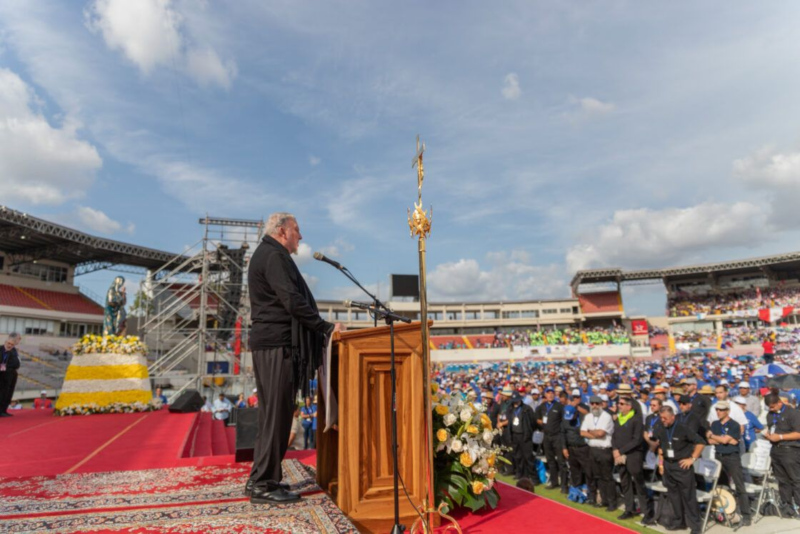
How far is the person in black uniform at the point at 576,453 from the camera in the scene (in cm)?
715

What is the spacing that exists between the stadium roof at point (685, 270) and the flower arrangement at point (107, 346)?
139ft

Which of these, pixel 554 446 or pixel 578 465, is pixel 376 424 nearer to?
pixel 578 465

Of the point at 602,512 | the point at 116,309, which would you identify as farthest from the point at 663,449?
the point at 116,309

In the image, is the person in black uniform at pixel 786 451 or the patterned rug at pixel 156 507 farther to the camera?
the person in black uniform at pixel 786 451

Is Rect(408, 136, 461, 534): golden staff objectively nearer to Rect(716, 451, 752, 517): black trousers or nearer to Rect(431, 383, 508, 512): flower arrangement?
Rect(431, 383, 508, 512): flower arrangement

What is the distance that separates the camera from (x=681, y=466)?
5793 millimetres

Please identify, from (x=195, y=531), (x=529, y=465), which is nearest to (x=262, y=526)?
(x=195, y=531)

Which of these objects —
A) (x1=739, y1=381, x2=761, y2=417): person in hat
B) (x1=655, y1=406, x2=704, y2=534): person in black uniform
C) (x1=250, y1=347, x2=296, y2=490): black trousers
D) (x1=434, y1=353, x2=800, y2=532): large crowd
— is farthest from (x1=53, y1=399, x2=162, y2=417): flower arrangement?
(x1=739, y1=381, x2=761, y2=417): person in hat

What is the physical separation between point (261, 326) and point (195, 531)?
3.95 ft

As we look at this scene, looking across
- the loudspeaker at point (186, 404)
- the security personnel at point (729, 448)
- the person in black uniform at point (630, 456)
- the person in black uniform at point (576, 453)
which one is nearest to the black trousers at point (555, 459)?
the person in black uniform at point (576, 453)

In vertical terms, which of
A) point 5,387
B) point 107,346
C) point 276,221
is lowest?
point 5,387

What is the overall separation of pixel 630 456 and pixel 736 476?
1.33m

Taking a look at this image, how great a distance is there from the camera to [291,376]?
10.2 ft

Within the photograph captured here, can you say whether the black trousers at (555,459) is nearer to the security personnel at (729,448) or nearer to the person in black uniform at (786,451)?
the security personnel at (729,448)
